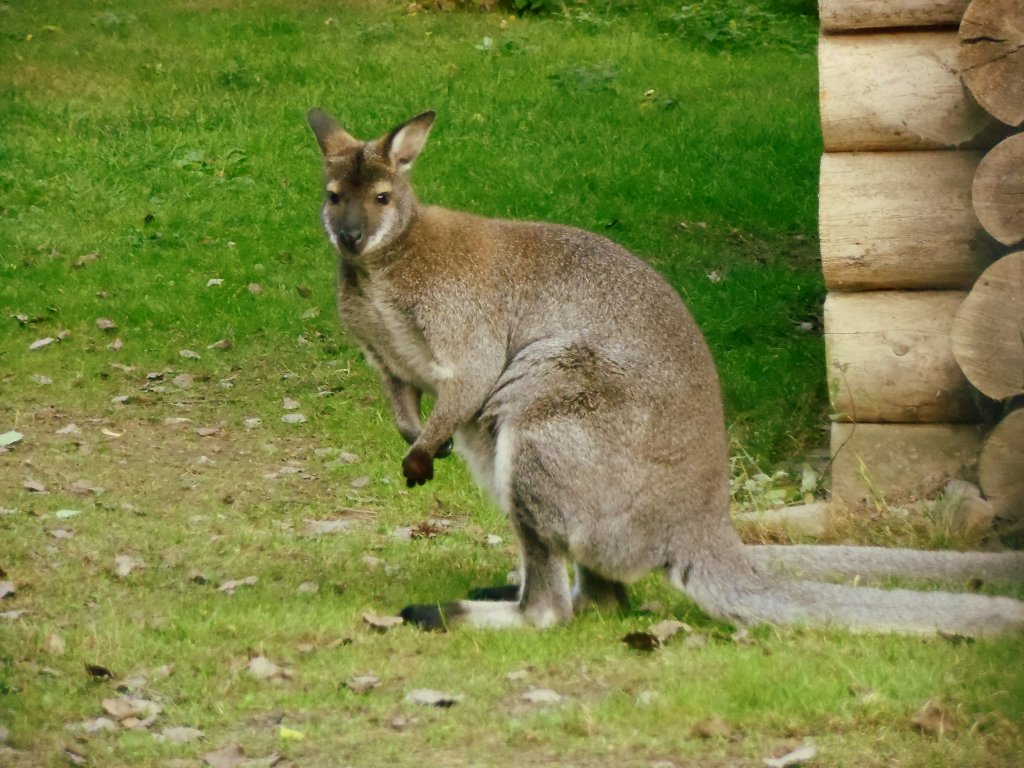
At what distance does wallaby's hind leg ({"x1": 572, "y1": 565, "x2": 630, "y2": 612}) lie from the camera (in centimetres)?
630

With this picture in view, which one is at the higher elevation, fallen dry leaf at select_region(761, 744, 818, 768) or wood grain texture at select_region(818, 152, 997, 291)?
wood grain texture at select_region(818, 152, 997, 291)

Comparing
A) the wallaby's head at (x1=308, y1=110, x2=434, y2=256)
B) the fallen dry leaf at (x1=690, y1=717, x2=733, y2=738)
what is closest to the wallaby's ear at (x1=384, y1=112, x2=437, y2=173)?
the wallaby's head at (x1=308, y1=110, x2=434, y2=256)

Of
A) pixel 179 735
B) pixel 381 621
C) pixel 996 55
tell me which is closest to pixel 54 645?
pixel 179 735

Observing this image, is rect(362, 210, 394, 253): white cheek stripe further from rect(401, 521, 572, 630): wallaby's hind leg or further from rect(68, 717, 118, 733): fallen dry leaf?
rect(68, 717, 118, 733): fallen dry leaf

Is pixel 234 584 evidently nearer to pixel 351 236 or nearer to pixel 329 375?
pixel 351 236

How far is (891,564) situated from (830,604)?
60 cm

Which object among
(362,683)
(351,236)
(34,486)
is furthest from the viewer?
(34,486)

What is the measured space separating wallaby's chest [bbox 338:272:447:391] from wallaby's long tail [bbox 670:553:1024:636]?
53.5 inches

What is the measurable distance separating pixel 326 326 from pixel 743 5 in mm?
8892

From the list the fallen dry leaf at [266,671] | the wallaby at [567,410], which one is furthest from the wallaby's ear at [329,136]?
the fallen dry leaf at [266,671]

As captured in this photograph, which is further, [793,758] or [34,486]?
[34,486]

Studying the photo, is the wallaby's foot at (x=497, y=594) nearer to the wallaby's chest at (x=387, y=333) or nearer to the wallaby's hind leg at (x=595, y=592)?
the wallaby's hind leg at (x=595, y=592)

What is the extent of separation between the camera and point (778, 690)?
16.9ft

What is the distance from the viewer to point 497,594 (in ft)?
21.2
